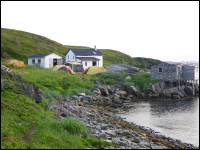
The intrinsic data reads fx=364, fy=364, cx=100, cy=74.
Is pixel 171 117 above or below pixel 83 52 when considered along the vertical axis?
below

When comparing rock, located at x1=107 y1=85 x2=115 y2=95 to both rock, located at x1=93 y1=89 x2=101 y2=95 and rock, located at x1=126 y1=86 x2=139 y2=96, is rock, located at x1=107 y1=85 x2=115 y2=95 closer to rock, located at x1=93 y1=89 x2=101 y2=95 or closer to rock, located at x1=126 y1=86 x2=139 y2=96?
rock, located at x1=93 y1=89 x2=101 y2=95

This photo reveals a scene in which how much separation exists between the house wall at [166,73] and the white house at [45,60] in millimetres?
24271

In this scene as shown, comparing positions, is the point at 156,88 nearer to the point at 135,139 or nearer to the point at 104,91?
the point at 104,91

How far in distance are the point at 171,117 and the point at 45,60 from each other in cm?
4734

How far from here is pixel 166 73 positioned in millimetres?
83250

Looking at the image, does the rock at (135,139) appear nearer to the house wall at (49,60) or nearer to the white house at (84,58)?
the white house at (84,58)

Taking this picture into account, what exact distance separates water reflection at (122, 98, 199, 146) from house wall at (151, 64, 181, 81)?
1730cm

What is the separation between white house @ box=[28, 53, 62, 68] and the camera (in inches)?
3489

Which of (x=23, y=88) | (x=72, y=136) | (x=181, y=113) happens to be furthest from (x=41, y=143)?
(x=181, y=113)

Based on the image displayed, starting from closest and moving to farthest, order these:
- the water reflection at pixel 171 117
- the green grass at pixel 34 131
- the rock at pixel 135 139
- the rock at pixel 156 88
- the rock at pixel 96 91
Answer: the green grass at pixel 34 131, the rock at pixel 135 139, the water reflection at pixel 171 117, the rock at pixel 96 91, the rock at pixel 156 88

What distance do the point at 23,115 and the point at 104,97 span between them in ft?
125

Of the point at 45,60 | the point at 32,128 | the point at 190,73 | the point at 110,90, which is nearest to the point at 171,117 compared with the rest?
the point at 110,90

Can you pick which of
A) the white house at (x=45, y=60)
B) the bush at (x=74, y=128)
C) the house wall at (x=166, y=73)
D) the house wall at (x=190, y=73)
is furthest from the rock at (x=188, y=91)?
the bush at (x=74, y=128)

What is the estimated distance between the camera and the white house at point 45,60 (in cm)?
8862
